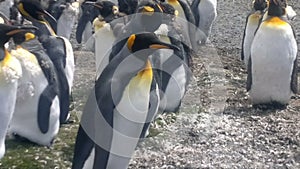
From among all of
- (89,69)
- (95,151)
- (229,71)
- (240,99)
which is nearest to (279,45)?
(240,99)

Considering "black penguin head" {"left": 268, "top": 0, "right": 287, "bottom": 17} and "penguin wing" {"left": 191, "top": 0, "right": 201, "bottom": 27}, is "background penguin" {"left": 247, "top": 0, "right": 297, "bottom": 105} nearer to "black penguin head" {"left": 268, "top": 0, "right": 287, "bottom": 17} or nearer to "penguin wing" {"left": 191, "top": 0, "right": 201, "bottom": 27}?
"black penguin head" {"left": 268, "top": 0, "right": 287, "bottom": 17}

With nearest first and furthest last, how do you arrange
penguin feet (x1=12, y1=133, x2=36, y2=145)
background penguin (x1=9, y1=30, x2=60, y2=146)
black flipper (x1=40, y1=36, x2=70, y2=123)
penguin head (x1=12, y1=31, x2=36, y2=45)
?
background penguin (x1=9, y1=30, x2=60, y2=146), penguin feet (x1=12, y1=133, x2=36, y2=145), penguin head (x1=12, y1=31, x2=36, y2=45), black flipper (x1=40, y1=36, x2=70, y2=123)

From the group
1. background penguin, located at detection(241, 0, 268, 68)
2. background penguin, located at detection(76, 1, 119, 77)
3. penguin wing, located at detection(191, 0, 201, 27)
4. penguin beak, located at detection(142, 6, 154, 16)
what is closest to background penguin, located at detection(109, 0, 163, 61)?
penguin beak, located at detection(142, 6, 154, 16)

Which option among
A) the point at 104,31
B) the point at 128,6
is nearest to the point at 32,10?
the point at 104,31

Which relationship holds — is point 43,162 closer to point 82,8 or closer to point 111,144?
point 111,144

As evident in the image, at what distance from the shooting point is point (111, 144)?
4.42m

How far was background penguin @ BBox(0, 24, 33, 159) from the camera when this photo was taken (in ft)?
15.3

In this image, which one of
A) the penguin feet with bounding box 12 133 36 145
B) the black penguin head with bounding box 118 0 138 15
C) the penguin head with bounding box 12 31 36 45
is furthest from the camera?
the black penguin head with bounding box 118 0 138 15

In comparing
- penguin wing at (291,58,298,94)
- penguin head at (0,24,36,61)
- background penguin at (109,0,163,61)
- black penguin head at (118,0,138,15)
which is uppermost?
penguin head at (0,24,36,61)

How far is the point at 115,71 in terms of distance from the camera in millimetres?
4492

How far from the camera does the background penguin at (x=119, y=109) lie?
438 centimetres

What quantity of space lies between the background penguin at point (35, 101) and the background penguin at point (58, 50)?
0.35m

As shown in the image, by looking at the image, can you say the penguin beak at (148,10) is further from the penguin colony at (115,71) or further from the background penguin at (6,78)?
the background penguin at (6,78)

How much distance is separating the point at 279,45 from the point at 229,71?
1.53m
